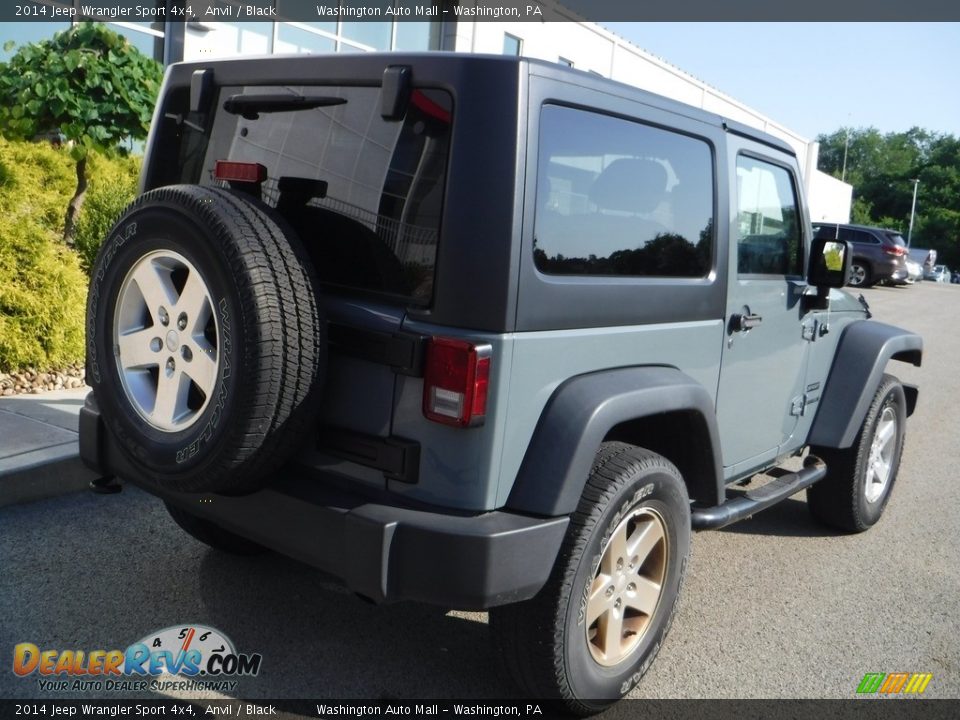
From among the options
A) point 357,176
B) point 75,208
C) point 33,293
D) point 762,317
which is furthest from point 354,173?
point 75,208

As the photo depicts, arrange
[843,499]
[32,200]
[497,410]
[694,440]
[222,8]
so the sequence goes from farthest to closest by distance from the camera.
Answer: [222,8], [32,200], [843,499], [694,440], [497,410]

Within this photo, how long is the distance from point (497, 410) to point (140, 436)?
3.54 feet

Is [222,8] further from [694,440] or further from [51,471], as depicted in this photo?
[694,440]

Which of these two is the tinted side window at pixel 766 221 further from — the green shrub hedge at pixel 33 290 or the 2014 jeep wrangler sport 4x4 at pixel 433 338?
the green shrub hedge at pixel 33 290

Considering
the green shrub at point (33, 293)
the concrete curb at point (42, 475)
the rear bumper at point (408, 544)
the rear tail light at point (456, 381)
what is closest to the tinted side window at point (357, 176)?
the rear tail light at point (456, 381)

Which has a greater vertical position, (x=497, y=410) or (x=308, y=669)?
(x=497, y=410)

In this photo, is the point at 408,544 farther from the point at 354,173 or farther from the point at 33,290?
the point at 33,290

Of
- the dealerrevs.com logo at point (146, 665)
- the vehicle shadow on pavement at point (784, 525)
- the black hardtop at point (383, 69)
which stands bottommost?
the dealerrevs.com logo at point (146, 665)

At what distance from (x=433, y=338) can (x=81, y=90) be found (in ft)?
20.6

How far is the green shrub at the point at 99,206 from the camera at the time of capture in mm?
8008

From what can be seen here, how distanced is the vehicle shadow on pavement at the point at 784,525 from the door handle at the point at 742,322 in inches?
65.0

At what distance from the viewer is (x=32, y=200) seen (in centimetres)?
754

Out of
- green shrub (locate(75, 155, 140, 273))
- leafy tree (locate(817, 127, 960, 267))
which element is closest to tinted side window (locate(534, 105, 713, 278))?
green shrub (locate(75, 155, 140, 273))

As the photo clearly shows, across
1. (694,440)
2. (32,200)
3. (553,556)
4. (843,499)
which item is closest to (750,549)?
(843,499)
